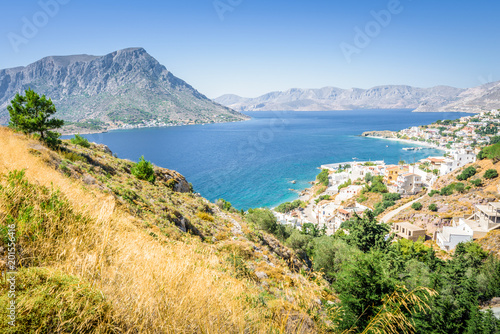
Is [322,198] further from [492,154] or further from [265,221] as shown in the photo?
[492,154]

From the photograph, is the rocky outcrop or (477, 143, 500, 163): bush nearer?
(477, 143, 500, 163): bush

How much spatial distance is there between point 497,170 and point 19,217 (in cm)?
6101

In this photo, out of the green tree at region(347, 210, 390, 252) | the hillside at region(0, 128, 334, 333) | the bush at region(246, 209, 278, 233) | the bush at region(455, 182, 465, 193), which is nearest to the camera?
the hillside at region(0, 128, 334, 333)

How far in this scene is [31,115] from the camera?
11.1 meters

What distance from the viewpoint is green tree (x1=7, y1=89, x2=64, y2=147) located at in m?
10.8

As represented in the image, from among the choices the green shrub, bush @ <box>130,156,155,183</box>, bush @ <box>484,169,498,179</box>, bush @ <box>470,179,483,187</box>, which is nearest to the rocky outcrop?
bush @ <box>484,169,498,179</box>

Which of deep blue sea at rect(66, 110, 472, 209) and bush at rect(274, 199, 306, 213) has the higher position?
deep blue sea at rect(66, 110, 472, 209)

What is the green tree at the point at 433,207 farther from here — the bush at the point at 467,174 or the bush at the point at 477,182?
the bush at the point at 467,174

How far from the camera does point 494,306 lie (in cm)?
1903

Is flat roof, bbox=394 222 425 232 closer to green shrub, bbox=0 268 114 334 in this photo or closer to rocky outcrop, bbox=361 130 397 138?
green shrub, bbox=0 268 114 334

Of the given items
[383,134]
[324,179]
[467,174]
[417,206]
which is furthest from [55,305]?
[383,134]

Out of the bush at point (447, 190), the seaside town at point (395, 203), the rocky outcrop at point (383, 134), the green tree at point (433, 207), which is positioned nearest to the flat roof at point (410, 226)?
the seaside town at point (395, 203)

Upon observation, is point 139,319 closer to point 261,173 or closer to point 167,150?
point 261,173

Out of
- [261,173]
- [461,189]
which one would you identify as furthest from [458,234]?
[261,173]
